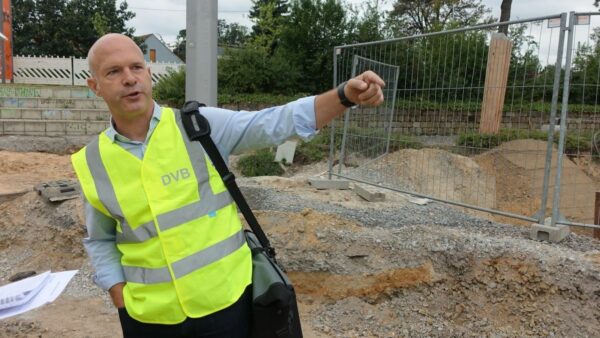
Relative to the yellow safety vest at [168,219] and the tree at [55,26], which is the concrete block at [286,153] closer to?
the yellow safety vest at [168,219]

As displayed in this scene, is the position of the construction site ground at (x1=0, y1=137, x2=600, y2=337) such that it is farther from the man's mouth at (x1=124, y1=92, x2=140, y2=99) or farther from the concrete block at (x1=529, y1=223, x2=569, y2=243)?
the man's mouth at (x1=124, y1=92, x2=140, y2=99)

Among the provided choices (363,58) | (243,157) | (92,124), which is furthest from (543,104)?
(92,124)

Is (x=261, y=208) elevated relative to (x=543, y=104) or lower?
lower

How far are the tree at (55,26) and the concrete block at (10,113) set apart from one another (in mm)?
30151

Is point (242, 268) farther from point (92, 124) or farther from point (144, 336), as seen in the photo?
point (92, 124)

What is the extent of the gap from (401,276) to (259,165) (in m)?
6.66

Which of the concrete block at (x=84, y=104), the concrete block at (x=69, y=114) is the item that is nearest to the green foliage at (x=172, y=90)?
the concrete block at (x=84, y=104)

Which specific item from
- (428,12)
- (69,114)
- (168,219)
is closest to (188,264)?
(168,219)

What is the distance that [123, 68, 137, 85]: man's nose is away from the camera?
5.73 feet

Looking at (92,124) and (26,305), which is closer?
(26,305)

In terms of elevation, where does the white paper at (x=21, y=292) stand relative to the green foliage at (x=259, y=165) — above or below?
above

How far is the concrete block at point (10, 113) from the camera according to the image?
42.1 feet

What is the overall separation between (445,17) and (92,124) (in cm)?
2609

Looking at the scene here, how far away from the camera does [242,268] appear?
6.08ft
